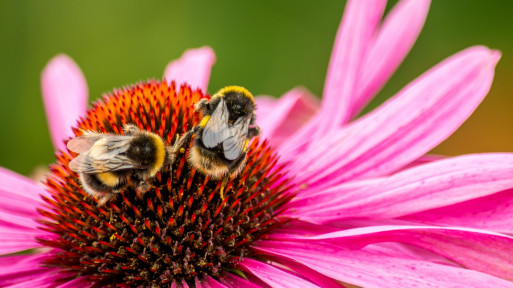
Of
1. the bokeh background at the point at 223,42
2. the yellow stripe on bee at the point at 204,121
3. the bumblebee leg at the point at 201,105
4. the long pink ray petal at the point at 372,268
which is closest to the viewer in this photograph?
the long pink ray petal at the point at 372,268

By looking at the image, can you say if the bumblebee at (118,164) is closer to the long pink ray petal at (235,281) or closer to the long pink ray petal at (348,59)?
the long pink ray petal at (235,281)

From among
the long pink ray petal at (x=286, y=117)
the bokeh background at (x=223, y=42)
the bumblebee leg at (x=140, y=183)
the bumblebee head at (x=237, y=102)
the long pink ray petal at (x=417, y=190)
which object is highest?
the bokeh background at (x=223, y=42)

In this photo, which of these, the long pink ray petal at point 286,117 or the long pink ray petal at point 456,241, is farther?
the long pink ray petal at point 286,117

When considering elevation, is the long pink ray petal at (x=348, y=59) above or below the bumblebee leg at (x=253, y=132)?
above

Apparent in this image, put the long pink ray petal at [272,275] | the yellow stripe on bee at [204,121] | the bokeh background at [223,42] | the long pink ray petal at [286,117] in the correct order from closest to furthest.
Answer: the long pink ray petal at [272,275], the yellow stripe on bee at [204,121], the long pink ray petal at [286,117], the bokeh background at [223,42]

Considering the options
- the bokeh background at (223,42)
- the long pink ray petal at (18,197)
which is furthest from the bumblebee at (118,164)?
the bokeh background at (223,42)

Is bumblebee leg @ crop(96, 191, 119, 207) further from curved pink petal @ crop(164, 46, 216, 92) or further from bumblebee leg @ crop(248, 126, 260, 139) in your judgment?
curved pink petal @ crop(164, 46, 216, 92)

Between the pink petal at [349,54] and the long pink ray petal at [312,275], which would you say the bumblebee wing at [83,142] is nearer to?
the long pink ray petal at [312,275]

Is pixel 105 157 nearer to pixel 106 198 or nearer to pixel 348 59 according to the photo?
→ pixel 106 198
